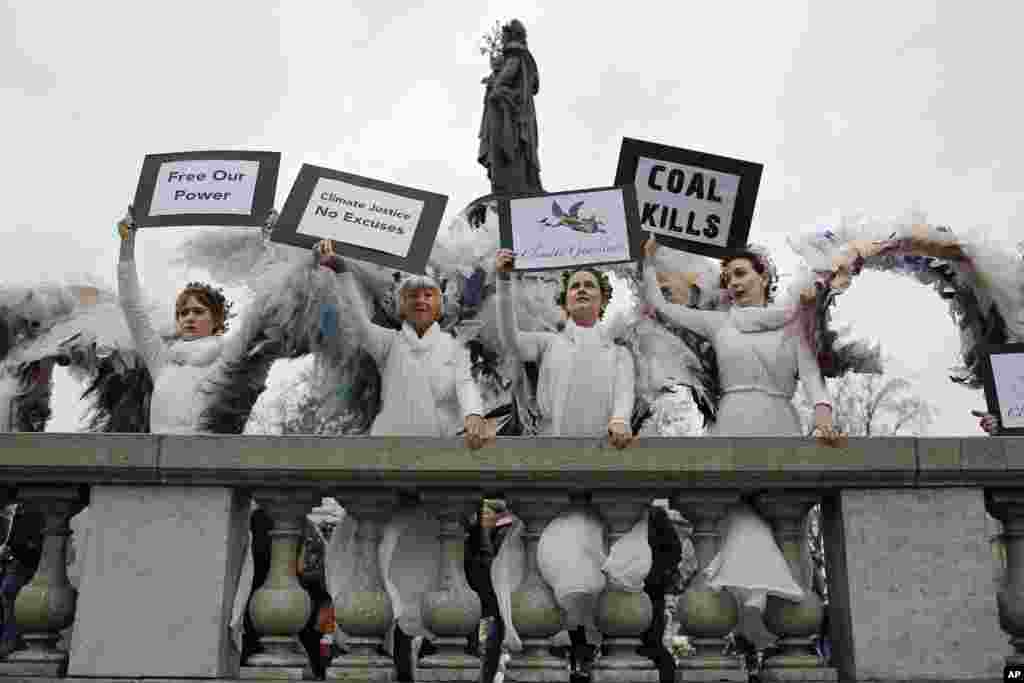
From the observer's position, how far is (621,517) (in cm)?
410

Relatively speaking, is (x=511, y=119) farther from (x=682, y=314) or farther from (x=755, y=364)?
(x=755, y=364)

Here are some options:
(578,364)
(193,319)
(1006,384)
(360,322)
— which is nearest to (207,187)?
(193,319)

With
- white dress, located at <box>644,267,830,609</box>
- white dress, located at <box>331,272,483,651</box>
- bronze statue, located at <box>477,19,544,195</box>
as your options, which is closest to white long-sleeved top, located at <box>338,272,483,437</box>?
white dress, located at <box>331,272,483,651</box>

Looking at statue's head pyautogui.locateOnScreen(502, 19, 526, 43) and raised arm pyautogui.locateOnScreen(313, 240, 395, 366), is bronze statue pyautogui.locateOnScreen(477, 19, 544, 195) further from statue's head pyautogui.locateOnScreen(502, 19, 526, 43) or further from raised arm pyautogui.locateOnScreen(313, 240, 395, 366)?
raised arm pyautogui.locateOnScreen(313, 240, 395, 366)

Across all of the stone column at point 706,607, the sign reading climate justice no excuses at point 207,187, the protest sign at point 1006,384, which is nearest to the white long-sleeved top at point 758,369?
the protest sign at point 1006,384

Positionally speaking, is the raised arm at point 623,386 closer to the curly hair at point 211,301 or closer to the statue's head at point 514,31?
the curly hair at point 211,301

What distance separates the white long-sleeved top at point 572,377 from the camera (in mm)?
5254

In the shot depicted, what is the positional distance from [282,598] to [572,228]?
242cm

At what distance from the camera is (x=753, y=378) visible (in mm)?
5340

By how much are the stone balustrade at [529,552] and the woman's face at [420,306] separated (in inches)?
68.6

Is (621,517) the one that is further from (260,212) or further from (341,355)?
(260,212)

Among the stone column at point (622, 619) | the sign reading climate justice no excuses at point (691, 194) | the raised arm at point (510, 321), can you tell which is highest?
the sign reading climate justice no excuses at point (691, 194)

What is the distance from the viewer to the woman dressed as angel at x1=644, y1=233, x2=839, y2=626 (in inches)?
156

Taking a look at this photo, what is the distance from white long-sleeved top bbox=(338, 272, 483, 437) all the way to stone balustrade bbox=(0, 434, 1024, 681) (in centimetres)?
133
